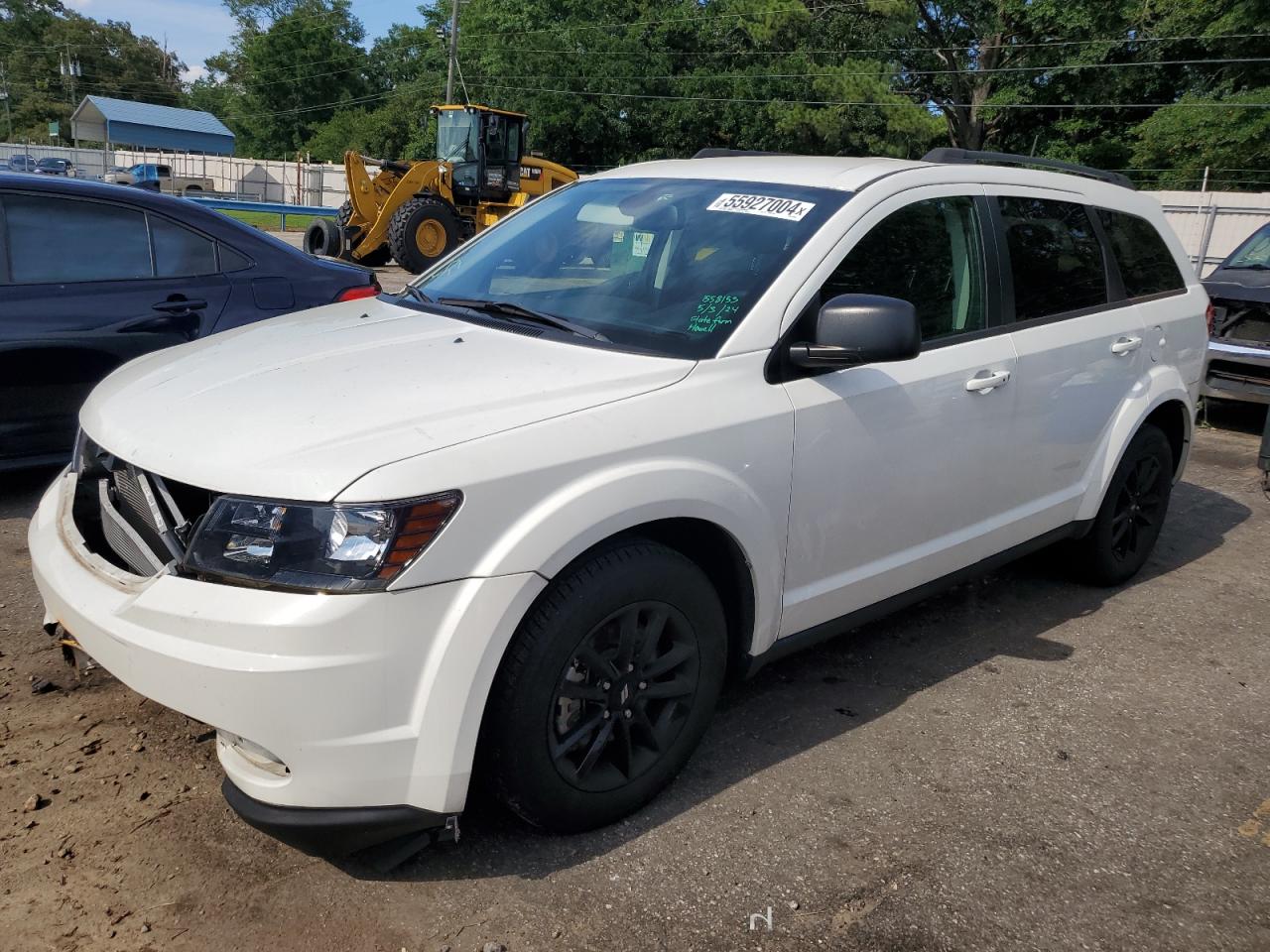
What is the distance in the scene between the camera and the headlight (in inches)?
91.2

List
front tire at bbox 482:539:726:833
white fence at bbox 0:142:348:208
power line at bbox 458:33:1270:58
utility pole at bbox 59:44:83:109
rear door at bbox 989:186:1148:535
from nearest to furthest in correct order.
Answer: front tire at bbox 482:539:726:833 < rear door at bbox 989:186:1148:535 < power line at bbox 458:33:1270:58 < white fence at bbox 0:142:348:208 < utility pole at bbox 59:44:83:109

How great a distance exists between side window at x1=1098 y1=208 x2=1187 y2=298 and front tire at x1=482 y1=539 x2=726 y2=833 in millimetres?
2807

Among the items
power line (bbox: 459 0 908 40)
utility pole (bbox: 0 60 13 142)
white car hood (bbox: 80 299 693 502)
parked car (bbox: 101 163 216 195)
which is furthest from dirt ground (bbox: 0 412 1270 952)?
utility pole (bbox: 0 60 13 142)

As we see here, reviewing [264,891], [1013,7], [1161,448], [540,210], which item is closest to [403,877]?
[264,891]

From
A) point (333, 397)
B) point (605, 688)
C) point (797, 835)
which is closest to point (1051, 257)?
point (797, 835)

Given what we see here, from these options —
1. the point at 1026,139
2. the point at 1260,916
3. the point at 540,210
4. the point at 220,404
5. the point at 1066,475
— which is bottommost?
the point at 1260,916

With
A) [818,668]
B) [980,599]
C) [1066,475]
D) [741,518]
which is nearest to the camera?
[741,518]

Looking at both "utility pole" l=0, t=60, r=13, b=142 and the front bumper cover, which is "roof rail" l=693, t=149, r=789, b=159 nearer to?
the front bumper cover

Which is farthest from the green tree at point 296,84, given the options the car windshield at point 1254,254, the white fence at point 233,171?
the car windshield at point 1254,254

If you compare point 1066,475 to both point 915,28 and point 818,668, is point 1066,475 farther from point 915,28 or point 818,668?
point 915,28

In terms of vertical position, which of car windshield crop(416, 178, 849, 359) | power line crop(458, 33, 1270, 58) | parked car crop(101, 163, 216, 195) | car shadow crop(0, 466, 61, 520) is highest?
power line crop(458, 33, 1270, 58)

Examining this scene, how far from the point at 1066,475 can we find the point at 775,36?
147ft

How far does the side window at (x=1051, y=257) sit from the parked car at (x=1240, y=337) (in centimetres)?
408

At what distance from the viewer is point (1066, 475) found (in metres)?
4.32
